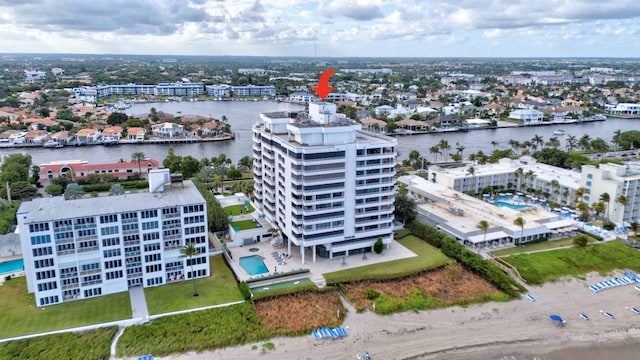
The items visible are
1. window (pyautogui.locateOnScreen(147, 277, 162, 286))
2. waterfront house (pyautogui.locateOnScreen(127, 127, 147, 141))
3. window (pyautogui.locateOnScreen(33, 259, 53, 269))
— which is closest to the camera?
window (pyautogui.locateOnScreen(33, 259, 53, 269))

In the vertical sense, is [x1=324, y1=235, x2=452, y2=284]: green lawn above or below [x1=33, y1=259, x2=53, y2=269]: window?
below

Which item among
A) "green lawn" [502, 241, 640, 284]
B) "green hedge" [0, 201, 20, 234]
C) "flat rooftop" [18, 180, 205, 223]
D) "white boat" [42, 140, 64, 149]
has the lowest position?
"green lawn" [502, 241, 640, 284]

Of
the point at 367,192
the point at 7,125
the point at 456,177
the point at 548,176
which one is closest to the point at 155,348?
the point at 367,192

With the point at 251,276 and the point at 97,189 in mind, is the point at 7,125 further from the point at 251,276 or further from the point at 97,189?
the point at 251,276

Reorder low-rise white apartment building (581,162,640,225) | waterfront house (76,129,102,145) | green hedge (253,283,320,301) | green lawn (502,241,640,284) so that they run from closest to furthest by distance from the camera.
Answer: green hedge (253,283,320,301), green lawn (502,241,640,284), low-rise white apartment building (581,162,640,225), waterfront house (76,129,102,145)

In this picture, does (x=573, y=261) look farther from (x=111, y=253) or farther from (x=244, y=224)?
(x=111, y=253)

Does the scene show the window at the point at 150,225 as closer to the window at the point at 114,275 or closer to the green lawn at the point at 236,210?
the window at the point at 114,275

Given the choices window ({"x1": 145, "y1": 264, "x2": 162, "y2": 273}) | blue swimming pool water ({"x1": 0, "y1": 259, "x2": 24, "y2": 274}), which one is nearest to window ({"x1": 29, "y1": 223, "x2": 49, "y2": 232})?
window ({"x1": 145, "y1": 264, "x2": 162, "y2": 273})

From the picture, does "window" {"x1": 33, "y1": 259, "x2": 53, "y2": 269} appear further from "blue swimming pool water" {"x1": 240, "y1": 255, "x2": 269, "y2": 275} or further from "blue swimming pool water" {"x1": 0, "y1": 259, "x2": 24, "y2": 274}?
"blue swimming pool water" {"x1": 240, "y1": 255, "x2": 269, "y2": 275}
